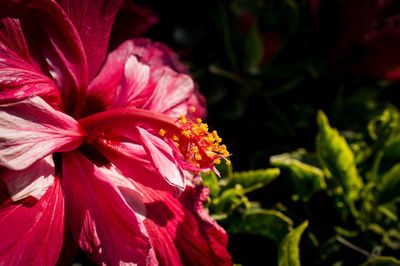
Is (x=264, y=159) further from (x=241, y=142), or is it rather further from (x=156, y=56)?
(x=156, y=56)

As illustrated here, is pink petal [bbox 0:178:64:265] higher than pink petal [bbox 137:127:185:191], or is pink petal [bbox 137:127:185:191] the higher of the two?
pink petal [bbox 137:127:185:191]

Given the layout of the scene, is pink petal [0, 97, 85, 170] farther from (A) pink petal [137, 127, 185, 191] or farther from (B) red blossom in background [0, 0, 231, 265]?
(A) pink petal [137, 127, 185, 191]

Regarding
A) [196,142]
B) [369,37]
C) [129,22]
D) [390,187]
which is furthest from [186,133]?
[369,37]

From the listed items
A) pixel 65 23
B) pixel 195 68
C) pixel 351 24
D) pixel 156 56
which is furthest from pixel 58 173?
pixel 351 24

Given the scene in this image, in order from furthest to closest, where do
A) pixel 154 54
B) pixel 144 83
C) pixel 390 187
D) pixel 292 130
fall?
1. pixel 292 130
2. pixel 390 187
3. pixel 154 54
4. pixel 144 83

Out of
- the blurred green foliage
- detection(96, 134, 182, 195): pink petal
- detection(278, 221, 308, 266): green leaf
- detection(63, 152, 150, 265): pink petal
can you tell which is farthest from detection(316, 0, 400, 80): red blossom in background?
detection(63, 152, 150, 265): pink petal

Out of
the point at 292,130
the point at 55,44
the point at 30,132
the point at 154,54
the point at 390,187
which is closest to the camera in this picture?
the point at 30,132

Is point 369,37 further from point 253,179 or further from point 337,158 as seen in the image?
point 253,179
